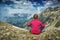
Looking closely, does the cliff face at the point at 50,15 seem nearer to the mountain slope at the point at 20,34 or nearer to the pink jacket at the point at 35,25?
the pink jacket at the point at 35,25

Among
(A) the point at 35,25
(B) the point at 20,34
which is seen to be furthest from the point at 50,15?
(B) the point at 20,34

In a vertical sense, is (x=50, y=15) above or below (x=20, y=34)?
above

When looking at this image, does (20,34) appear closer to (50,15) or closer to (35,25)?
(35,25)

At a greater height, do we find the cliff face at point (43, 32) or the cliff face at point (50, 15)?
the cliff face at point (50, 15)

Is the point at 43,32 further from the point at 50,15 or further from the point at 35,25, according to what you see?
the point at 50,15

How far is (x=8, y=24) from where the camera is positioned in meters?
2.71

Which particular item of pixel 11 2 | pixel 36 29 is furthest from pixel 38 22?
pixel 11 2

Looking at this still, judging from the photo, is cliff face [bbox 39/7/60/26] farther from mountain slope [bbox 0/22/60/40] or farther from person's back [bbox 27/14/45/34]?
mountain slope [bbox 0/22/60/40]

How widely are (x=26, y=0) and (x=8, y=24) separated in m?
0.49

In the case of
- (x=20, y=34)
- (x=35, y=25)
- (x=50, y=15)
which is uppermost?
(x=50, y=15)

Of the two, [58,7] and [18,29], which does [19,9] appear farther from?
[58,7]

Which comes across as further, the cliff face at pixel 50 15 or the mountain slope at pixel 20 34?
the cliff face at pixel 50 15

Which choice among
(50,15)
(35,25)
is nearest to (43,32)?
(35,25)

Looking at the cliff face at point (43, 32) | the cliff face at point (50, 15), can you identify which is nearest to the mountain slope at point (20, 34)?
the cliff face at point (43, 32)
